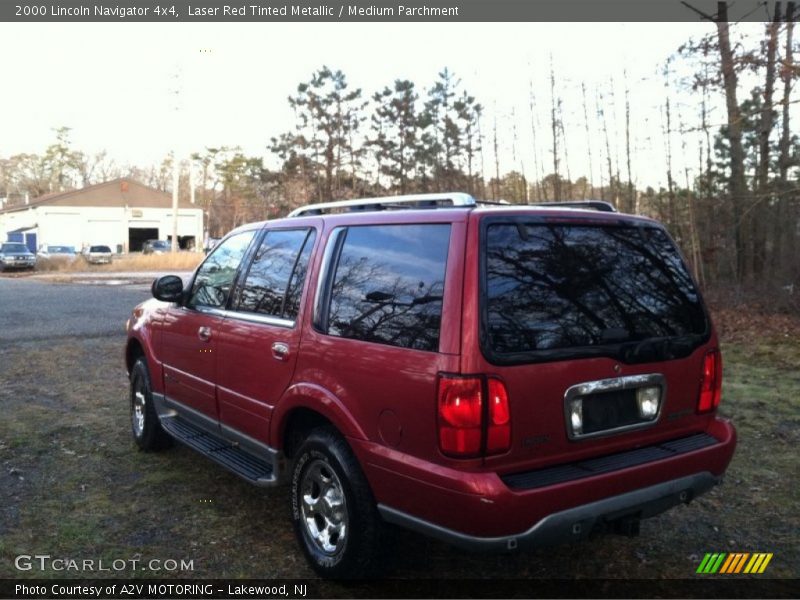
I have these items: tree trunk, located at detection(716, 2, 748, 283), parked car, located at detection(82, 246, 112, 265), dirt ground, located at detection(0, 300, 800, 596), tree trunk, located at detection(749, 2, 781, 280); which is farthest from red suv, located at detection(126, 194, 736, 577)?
parked car, located at detection(82, 246, 112, 265)

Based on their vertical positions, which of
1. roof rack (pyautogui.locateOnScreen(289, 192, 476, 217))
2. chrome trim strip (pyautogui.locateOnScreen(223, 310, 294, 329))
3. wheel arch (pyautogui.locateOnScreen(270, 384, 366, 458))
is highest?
roof rack (pyautogui.locateOnScreen(289, 192, 476, 217))

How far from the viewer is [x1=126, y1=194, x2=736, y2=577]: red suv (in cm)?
272

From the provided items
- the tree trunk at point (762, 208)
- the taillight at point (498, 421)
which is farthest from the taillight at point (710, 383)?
the tree trunk at point (762, 208)

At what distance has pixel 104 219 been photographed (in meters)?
60.7

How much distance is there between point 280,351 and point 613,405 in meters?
→ 1.75

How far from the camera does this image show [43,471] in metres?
5.08

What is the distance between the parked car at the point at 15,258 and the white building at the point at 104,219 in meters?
21.9

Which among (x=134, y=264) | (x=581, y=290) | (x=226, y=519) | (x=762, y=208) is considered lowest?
(x=226, y=519)

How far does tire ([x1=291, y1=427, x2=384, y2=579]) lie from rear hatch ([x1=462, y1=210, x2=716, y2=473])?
75cm

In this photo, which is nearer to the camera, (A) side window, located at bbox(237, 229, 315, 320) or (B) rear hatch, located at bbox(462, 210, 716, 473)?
(B) rear hatch, located at bbox(462, 210, 716, 473)

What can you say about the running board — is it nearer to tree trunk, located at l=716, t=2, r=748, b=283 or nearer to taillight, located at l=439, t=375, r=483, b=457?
taillight, located at l=439, t=375, r=483, b=457

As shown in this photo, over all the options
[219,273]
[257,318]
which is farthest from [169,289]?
[257,318]

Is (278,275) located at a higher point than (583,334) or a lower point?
higher

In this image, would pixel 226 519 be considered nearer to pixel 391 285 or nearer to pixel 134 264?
pixel 391 285
